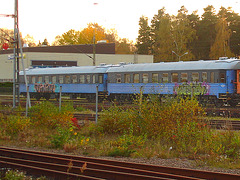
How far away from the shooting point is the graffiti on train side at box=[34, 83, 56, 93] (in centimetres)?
3916

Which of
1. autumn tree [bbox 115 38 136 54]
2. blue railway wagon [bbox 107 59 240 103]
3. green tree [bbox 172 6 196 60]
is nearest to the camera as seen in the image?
blue railway wagon [bbox 107 59 240 103]

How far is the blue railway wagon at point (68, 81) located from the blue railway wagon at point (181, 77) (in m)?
2.13

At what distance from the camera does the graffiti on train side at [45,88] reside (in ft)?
128

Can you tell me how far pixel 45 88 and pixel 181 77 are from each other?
17.7 m

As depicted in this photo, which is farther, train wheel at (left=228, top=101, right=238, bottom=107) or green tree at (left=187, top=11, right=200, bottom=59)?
green tree at (left=187, top=11, right=200, bottom=59)

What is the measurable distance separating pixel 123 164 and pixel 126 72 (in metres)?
22.5

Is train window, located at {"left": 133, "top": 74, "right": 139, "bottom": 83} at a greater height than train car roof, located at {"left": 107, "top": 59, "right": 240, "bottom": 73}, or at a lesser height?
lesser

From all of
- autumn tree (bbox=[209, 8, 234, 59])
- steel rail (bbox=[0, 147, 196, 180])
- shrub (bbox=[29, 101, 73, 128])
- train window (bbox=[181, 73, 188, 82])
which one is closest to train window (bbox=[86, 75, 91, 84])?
train window (bbox=[181, 73, 188, 82])

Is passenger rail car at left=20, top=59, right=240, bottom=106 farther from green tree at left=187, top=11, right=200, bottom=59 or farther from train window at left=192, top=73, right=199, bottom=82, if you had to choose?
green tree at left=187, top=11, right=200, bottom=59

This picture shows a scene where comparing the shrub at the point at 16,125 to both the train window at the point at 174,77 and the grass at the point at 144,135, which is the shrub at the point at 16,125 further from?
the train window at the point at 174,77

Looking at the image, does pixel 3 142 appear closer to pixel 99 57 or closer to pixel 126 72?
pixel 126 72

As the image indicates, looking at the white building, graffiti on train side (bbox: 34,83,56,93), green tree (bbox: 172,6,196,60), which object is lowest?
graffiti on train side (bbox: 34,83,56,93)

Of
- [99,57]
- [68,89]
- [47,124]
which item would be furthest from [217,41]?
[47,124]

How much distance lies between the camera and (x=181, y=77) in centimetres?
2750
